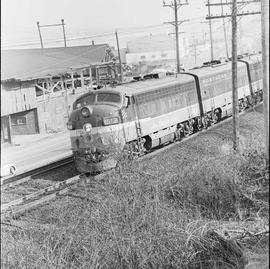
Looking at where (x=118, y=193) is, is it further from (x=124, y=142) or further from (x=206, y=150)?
(x=206, y=150)

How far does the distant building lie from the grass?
168 feet

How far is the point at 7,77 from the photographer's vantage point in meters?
3.40

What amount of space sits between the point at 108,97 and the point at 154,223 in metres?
5.93

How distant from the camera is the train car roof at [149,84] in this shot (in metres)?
12.3

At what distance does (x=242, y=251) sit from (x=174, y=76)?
1020 cm

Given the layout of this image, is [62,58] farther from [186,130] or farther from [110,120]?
[110,120]

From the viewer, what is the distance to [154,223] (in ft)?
21.8

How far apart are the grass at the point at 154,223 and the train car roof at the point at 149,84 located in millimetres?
3187

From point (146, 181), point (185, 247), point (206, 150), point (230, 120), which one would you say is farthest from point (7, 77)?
point (230, 120)

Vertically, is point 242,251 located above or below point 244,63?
below

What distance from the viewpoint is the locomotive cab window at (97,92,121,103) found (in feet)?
38.9

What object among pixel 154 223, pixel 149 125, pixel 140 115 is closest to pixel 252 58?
pixel 149 125

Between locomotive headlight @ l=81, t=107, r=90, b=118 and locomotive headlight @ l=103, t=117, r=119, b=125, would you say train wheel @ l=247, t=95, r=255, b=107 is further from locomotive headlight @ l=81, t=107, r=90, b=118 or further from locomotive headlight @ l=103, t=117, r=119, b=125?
locomotive headlight @ l=81, t=107, r=90, b=118

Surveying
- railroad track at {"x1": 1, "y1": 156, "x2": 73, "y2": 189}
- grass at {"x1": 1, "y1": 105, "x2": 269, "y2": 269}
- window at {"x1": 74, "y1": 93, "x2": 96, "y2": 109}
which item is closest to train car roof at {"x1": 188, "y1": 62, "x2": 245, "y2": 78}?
window at {"x1": 74, "y1": 93, "x2": 96, "y2": 109}
